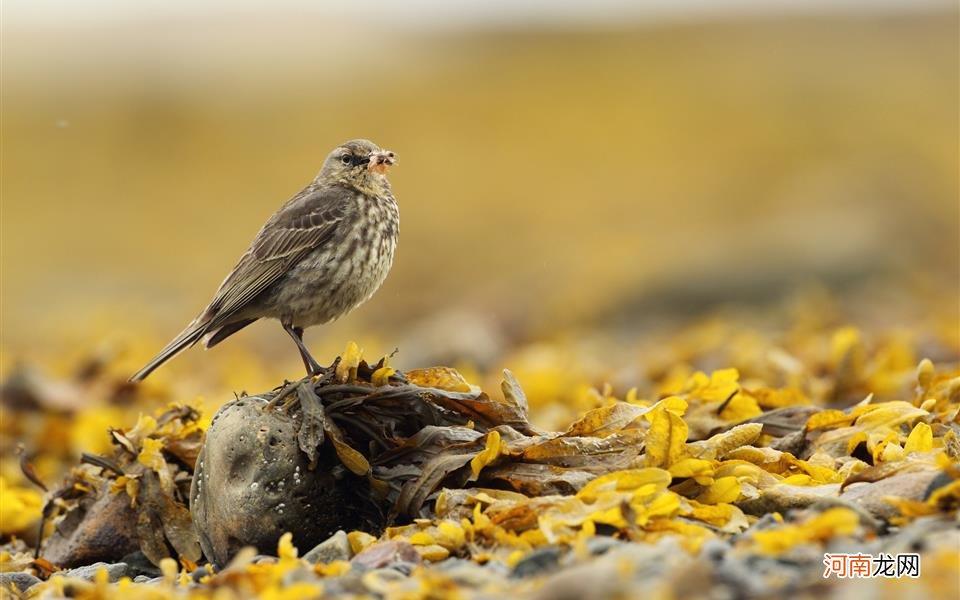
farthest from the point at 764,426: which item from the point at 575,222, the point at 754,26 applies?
the point at 754,26

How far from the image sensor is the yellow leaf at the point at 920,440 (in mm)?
4082

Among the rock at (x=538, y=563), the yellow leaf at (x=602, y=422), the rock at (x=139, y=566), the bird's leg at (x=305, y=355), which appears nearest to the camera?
the rock at (x=538, y=563)

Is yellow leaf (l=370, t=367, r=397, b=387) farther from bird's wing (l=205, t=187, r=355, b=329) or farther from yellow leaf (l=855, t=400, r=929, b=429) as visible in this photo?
yellow leaf (l=855, t=400, r=929, b=429)

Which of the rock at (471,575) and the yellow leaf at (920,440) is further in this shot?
the yellow leaf at (920,440)

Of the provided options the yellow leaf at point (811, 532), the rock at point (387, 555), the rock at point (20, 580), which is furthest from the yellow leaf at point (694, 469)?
the rock at point (20, 580)

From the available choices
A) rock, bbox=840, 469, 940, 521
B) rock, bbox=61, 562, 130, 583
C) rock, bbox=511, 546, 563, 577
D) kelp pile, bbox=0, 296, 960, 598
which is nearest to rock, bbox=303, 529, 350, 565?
kelp pile, bbox=0, 296, 960, 598

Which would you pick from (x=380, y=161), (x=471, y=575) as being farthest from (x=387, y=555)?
(x=380, y=161)

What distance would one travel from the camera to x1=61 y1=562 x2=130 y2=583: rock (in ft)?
13.7

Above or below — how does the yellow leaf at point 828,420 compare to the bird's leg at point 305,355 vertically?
below

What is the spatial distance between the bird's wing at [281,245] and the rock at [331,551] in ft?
6.21

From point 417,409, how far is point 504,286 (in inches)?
424

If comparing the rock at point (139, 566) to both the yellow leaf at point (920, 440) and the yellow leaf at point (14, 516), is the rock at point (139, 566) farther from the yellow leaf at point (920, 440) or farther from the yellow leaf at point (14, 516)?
the yellow leaf at point (920, 440)

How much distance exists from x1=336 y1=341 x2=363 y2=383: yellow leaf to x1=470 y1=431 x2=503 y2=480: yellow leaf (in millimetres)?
603

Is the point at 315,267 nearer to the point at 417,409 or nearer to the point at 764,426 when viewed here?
the point at 417,409
